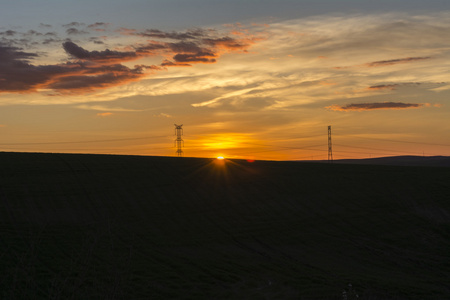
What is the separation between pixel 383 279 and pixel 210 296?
27.5ft

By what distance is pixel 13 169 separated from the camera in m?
42.0

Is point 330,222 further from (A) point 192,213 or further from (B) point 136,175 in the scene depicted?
(B) point 136,175

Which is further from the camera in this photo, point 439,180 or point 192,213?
point 439,180

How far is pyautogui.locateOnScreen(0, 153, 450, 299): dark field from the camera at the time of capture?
60.4 ft

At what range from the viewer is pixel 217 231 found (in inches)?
1153

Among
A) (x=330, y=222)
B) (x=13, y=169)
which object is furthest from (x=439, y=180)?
(x=13, y=169)

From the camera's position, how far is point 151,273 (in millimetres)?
20047

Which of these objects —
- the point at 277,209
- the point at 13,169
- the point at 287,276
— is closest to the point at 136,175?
the point at 13,169

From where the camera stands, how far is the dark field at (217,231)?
1841 centimetres

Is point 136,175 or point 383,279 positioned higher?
point 136,175

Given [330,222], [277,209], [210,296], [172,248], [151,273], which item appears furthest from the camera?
[277,209]

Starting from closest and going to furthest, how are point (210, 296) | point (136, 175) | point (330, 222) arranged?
1. point (210, 296)
2. point (330, 222)
3. point (136, 175)

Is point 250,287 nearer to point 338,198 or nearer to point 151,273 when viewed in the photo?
point 151,273

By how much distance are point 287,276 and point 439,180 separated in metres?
34.8
